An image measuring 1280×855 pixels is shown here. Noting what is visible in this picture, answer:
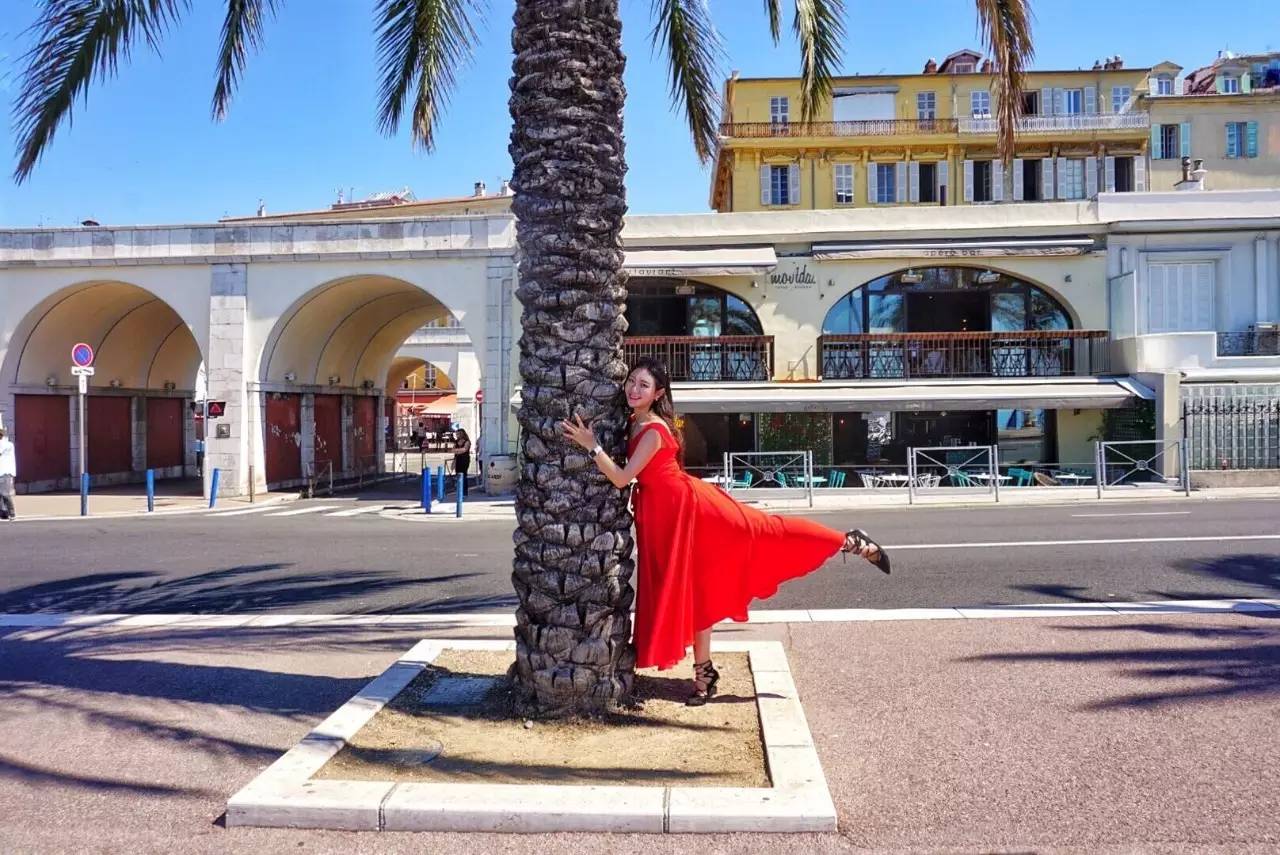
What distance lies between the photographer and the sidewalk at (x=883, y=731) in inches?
145

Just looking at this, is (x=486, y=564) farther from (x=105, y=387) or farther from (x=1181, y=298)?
(x=1181, y=298)

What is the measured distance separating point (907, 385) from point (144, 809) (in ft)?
68.6

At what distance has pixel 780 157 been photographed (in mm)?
39594

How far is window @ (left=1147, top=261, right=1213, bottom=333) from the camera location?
24219mm

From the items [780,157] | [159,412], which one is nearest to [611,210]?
[159,412]

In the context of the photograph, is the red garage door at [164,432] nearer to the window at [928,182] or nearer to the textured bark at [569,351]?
the textured bark at [569,351]

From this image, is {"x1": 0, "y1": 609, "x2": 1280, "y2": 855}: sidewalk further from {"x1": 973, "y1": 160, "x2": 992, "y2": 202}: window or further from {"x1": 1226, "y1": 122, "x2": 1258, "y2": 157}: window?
{"x1": 1226, "y1": 122, "x2": 1258, "y2": 157}: window

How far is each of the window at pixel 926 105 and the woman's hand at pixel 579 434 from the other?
40129 millimetres

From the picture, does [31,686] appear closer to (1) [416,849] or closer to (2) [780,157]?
(1) [416,849]

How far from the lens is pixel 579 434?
4.76 m

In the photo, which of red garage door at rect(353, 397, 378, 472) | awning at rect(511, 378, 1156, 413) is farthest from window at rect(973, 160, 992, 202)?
red garage door at rect(353, 397, 378, 472)

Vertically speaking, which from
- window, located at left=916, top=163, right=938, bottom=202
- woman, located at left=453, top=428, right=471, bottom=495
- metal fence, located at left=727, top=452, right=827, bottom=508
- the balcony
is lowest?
metal fence, located at left=727, top=452, right=827, bottom=508

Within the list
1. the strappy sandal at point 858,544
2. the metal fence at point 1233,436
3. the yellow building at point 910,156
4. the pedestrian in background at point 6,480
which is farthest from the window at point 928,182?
the strappy sandal at point 858,544

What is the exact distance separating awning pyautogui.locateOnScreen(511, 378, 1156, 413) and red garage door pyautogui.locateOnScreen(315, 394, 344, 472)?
6.76 m
